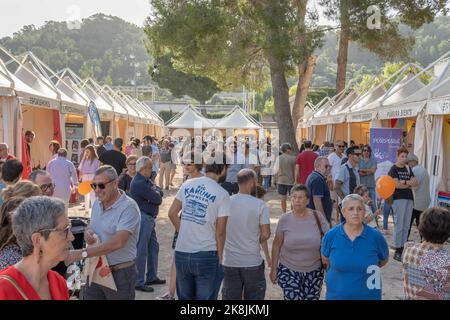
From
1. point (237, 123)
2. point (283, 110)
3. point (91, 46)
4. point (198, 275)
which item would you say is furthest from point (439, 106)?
point (91, 46)

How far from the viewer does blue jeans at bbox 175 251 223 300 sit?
4.16 metres

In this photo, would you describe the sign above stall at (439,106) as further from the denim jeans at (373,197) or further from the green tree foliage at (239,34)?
the green tree foliage at (239,34)

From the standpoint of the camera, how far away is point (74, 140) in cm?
1555

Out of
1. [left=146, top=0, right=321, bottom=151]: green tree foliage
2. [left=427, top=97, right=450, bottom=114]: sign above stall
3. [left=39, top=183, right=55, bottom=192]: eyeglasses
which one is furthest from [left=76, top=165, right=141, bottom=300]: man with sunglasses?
[left=146, top=0, right=321, bottom=151]: green tree foliage

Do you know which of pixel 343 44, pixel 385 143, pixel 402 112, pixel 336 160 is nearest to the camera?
pixel 402 112

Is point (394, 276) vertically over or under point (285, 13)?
under

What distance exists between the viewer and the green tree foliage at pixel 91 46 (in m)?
114

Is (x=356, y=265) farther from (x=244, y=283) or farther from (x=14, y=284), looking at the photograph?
(x=14, y=284)

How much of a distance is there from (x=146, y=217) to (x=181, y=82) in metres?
55.3
